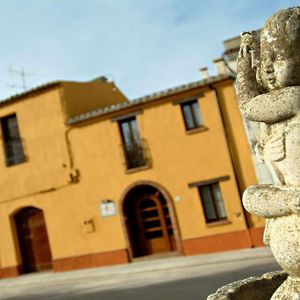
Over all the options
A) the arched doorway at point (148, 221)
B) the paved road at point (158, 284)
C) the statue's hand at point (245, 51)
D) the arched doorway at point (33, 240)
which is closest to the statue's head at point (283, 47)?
the statue's hand at point (245, 51)

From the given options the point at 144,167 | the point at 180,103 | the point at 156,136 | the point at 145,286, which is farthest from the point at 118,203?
the point at 145,286

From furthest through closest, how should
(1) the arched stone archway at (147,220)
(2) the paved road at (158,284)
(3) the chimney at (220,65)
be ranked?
(3) the chimney at (220,65), (1) the arched stone archway at (147,220), (2) the paved road at (158,284)

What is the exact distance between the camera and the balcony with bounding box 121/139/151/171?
17141 millimetres

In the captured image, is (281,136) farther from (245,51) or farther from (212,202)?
(212,202)

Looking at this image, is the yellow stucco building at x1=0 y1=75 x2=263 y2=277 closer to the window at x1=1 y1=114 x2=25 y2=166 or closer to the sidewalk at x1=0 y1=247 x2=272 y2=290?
the window at x1=1 y1=114 x2=25 y2=166

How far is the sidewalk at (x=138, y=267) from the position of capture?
13859 mm

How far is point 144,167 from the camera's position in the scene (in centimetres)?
1709

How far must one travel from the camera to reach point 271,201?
272 cm

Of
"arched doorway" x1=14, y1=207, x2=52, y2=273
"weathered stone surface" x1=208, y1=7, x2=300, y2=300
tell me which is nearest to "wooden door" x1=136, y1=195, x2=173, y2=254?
"arched doorway" x1=14, y1=207, x2=52, y2=273

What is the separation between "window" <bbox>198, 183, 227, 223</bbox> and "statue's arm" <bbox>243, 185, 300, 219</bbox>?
43.9 feet

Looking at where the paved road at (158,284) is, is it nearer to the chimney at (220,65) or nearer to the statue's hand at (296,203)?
the statue's hand at (296,203)

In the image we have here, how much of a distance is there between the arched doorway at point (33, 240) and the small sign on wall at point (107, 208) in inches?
134

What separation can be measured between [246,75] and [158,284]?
9.76 meters

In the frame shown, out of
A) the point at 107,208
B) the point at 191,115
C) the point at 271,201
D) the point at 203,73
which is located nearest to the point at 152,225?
the point at 107,208
